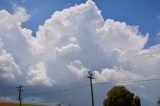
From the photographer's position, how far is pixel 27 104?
90.8 metres

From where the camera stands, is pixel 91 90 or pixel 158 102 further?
pixel 158 102

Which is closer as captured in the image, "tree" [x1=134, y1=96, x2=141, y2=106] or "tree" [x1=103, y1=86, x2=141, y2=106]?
"tree" [x1=103, y1=86, x2=141, y2=106]

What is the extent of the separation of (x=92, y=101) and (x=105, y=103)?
3.59 m

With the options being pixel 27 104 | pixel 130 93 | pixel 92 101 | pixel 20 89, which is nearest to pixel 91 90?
pixel 92 101

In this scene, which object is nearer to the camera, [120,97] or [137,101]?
[120,97]

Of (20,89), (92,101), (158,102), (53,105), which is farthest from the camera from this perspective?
(20,89)

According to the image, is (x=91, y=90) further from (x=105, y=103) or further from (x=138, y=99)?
(x=138, y=99)

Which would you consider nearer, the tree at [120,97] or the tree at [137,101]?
the tree at [120,97]

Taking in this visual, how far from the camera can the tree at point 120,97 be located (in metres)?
80.8

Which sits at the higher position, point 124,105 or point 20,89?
point 20,89

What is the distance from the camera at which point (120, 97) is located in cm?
8144

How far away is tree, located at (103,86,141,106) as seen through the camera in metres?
80.8

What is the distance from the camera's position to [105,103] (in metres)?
82.7

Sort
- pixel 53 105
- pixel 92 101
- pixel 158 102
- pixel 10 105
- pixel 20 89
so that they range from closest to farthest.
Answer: pixel 92 101
pixel 10 105
pixel 158 102
pixel 53 105
pixel 20 89
